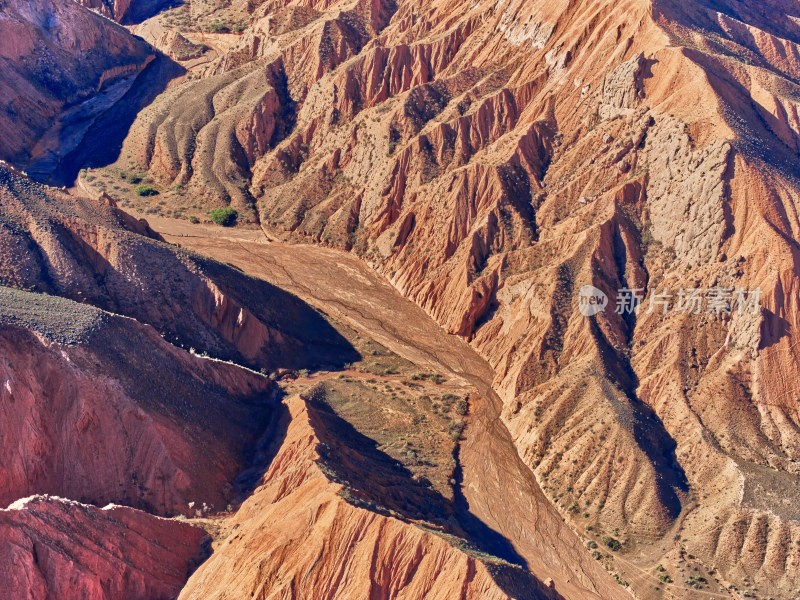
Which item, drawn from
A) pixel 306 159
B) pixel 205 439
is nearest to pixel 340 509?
pixel 205 439

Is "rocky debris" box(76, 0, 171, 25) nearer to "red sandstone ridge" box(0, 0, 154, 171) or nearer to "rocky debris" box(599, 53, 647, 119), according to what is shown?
"red sandstone ridge" box(0, 0, 154, 171)

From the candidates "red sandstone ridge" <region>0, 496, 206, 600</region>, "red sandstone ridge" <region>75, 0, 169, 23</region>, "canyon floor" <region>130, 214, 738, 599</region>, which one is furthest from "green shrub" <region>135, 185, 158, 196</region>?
"red sandstone ridge" <region>0, 496, 206, 600</region>

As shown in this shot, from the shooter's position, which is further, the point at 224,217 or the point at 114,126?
the point at 114,126

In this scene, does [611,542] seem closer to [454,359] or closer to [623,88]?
[454,359]

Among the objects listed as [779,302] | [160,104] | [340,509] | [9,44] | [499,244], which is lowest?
[340,509]

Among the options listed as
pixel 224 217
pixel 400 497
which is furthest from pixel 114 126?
pixel 400 497

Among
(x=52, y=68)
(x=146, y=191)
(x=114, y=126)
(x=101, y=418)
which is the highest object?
(x=52, y=68)

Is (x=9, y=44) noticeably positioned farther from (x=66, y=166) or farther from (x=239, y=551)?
(x=239, y=551)
